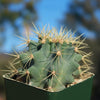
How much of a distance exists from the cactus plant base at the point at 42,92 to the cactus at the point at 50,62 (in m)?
0.04

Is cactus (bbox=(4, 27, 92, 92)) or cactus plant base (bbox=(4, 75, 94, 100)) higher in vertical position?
cactus (bbox=(4, 27, 92, 92))

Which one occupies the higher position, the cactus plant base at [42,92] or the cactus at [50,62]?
the cactus at [50,62]

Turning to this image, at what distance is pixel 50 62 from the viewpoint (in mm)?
706

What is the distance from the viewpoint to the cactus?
689 mm

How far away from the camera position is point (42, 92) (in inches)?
23.4

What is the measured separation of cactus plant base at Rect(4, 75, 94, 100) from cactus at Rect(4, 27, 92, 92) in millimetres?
43

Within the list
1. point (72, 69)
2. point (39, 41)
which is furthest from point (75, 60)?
point (39, 41)

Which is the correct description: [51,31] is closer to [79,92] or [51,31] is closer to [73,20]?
[79,92]

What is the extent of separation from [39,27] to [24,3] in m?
6.08

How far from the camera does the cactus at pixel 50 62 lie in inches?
27.1

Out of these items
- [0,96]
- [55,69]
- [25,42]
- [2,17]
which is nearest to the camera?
[55,69]

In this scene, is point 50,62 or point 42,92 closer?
point 42,92

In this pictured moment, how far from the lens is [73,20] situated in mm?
7355

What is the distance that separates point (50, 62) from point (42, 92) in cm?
14
